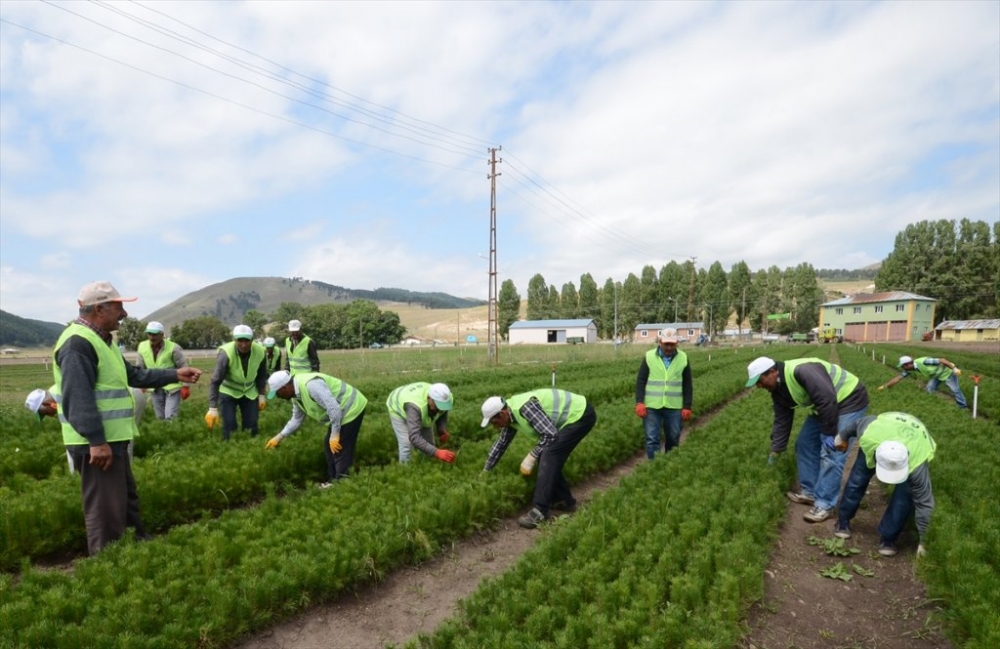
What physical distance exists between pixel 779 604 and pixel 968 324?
276 ft

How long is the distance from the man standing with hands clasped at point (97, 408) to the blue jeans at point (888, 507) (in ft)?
23.6

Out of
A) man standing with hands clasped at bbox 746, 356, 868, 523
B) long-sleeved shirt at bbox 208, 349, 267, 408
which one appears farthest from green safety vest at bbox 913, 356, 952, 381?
long-sleeved shirt at bbox 208, 349, 267, 408

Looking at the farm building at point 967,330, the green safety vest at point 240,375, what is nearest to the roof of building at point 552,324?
the farm building at point 967,330

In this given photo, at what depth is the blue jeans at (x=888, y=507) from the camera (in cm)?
539

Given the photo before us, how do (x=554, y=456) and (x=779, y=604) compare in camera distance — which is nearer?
(x=779, y=604)

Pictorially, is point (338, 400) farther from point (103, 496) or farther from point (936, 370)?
point (936, 370)

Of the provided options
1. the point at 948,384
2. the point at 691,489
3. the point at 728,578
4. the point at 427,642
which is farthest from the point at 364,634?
the point at 948,384

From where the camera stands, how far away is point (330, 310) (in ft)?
315

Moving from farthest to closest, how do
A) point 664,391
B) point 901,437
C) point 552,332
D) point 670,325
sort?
point 552,332, point 670,325, point 664,391, point 901,437

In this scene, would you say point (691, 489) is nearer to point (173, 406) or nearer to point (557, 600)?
point (557, 600)

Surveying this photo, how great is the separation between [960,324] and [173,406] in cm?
8669

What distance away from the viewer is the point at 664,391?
8.22m

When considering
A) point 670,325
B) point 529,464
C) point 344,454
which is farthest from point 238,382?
point 670,325

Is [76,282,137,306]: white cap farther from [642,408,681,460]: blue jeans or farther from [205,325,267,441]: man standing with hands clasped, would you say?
[642,408,681,460]: blue jeans
